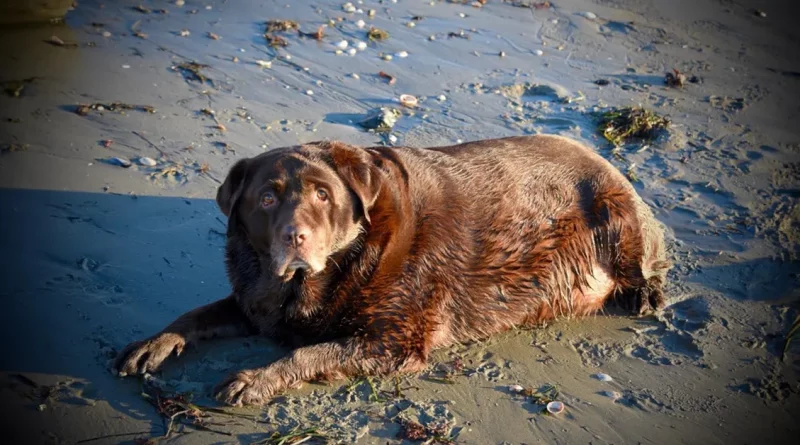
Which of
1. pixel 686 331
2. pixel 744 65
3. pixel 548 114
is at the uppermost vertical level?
pixel 744 65

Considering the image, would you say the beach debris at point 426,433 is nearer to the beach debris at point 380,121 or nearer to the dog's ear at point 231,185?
the dog's ear at point 231,185

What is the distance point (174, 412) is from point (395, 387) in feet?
4.37

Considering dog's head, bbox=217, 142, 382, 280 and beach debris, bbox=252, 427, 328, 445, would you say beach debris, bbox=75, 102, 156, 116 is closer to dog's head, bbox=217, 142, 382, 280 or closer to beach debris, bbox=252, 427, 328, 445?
dog's head, bbox=217, 142, 382, 280

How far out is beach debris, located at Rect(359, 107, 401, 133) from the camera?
765 cm

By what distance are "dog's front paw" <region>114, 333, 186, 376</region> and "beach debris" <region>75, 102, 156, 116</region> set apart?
3.53 metres

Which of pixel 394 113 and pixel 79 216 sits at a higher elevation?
pixel 394 113

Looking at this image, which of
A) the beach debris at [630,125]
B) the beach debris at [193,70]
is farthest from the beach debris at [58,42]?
the beach debris at [630,125]

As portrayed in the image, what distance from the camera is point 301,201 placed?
4457mm

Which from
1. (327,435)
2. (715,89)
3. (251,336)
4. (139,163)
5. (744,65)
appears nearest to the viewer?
(327,435)

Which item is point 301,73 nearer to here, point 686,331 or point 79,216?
point 79,216

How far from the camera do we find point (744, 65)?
1002 cm

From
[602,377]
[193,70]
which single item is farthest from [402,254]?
[193,70]

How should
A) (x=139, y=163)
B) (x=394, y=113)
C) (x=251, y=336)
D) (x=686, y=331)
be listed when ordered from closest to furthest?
(x=251, y=336) → (x=686, y=331) → (x=139, y=163) → (x=394, y=113)

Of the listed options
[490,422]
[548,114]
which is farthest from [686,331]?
[548,114]
